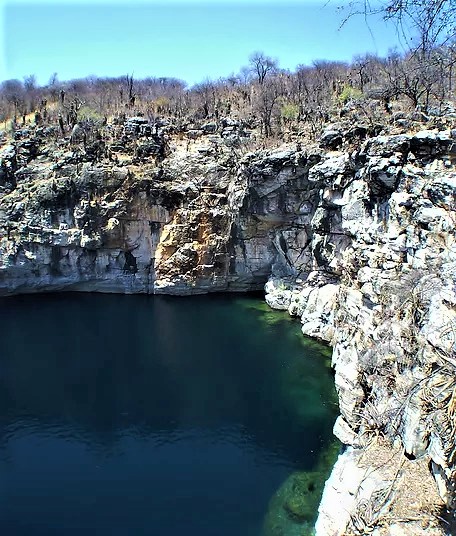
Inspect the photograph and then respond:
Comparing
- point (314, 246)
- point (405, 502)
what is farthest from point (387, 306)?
point (314, 246)

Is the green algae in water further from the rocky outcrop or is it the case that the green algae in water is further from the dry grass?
the dry grass

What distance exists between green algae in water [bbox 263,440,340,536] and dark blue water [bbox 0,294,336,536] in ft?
1.06

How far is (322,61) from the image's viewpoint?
50250mm

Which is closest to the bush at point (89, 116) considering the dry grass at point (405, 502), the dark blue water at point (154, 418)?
the dark blue water at point (154, 418)

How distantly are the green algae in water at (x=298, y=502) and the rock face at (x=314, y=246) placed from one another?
951 mm

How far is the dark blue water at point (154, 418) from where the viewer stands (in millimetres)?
14406

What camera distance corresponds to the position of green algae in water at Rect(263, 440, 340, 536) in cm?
1326

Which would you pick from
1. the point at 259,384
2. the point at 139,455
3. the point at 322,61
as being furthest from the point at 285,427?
the point at 322,61

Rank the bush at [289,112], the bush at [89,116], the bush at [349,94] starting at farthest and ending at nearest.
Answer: the bush at [89,116] < the bush at [289,112] < the bush at [349,94]

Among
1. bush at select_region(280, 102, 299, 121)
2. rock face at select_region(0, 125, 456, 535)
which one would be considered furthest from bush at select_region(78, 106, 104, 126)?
bush at select_region(280, 102, 299, 121)

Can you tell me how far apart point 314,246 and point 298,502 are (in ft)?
54.1

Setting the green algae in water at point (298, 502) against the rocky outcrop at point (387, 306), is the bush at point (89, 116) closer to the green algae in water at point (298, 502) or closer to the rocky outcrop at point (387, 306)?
the rocky outcrop at point (387, 306)

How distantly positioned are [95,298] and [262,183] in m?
14.7

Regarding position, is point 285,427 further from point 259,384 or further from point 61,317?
point 61,317
